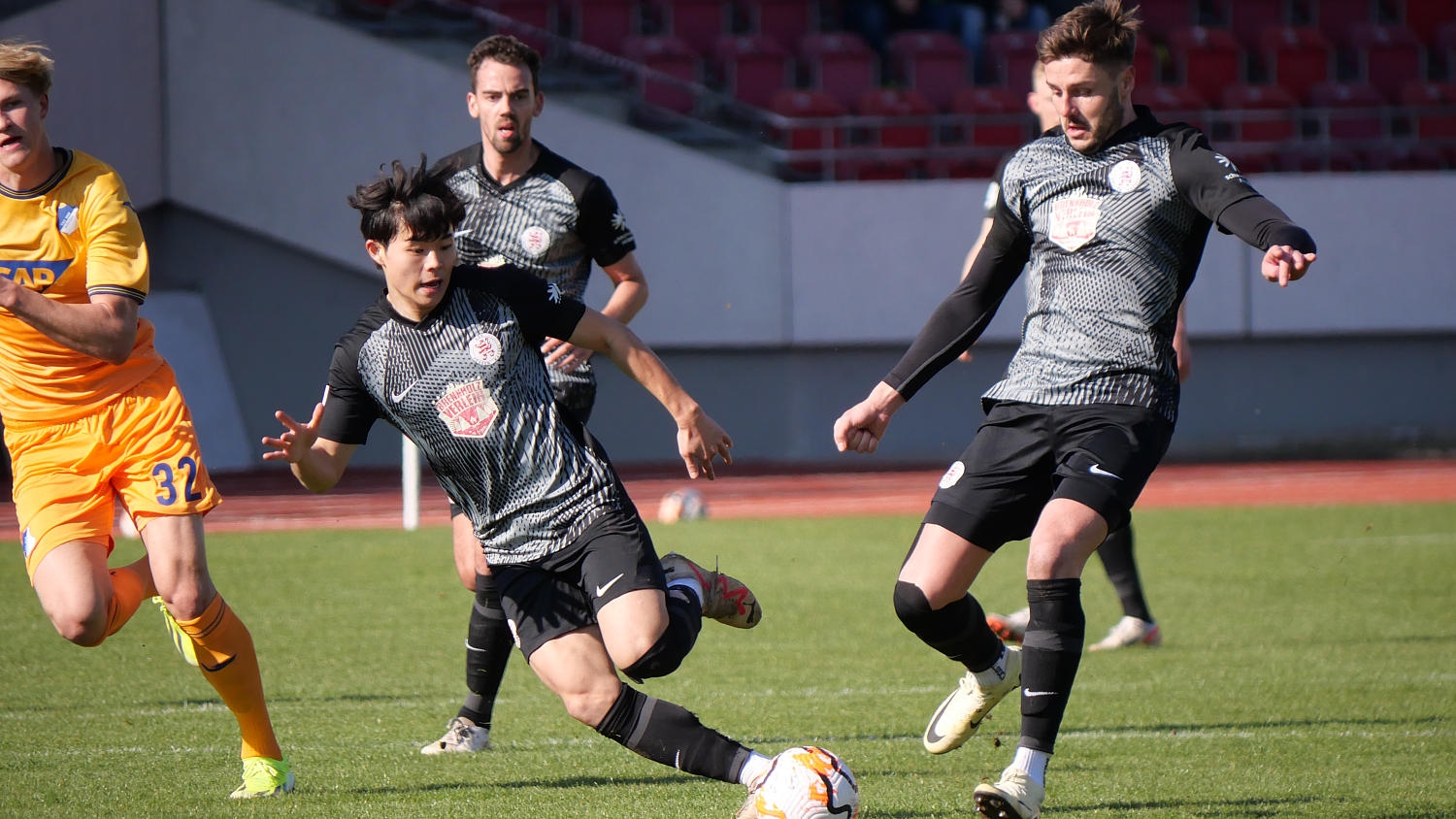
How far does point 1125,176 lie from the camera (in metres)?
4.16

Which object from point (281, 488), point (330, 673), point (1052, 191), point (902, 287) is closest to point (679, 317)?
point (902, 287)

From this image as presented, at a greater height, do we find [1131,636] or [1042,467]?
[1042,467]

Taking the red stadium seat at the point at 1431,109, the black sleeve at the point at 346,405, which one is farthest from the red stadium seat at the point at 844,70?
the black sleeve at the point at 346,405

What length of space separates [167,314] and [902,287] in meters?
8.24

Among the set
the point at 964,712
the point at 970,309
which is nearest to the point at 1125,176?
the point at 970,309

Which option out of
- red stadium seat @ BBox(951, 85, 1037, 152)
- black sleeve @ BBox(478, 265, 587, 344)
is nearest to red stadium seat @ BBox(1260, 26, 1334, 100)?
red stadium seat @ BBox(951, 85, 1037, 152)

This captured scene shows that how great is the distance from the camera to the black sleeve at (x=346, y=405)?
4168mm

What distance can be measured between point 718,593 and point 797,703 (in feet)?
5.47

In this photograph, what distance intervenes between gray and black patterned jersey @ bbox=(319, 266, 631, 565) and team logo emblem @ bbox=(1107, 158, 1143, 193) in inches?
59.0

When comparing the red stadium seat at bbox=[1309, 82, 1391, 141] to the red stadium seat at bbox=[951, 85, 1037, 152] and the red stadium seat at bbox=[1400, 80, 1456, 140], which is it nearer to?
the red stadium seat at bbox=[1400, 80, 1456, 140]

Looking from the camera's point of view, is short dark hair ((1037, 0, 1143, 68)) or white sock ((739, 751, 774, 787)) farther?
short dark hair ((1037, 0, 1143, 68))

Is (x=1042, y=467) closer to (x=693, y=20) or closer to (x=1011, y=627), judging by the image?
(x=1011, y=627)

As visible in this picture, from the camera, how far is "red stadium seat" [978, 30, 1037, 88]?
61.7 ft

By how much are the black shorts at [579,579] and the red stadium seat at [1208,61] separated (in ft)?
54.6
